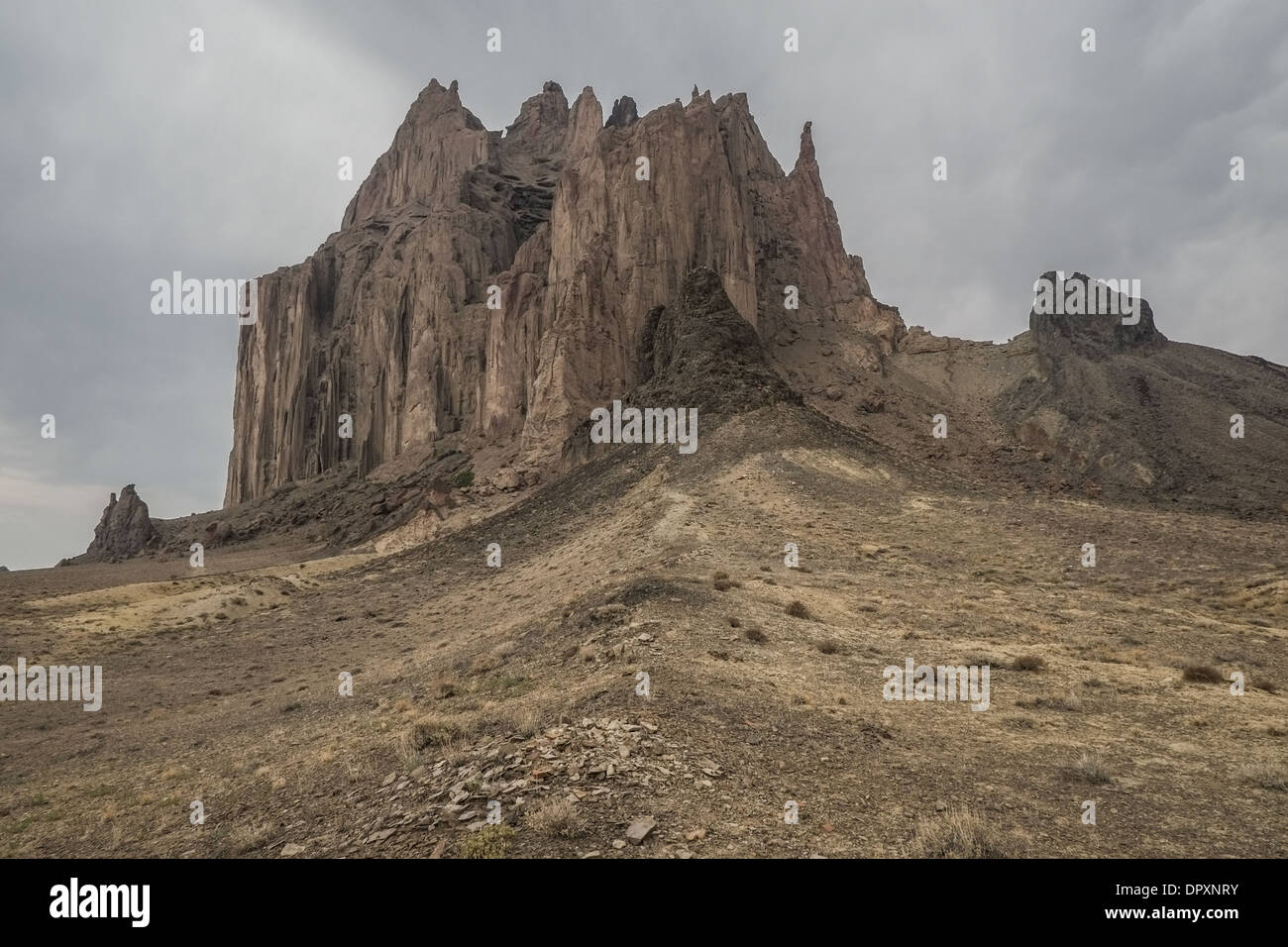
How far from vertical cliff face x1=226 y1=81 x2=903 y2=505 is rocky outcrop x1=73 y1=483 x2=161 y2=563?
1332cm

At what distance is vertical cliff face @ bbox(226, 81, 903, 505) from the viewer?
65.1 m

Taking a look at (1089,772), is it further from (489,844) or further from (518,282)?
(518,282)

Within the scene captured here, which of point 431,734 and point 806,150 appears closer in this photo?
point 431,734

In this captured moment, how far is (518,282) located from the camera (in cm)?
7744

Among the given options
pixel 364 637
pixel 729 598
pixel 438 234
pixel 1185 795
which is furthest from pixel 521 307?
pixel 1185 795

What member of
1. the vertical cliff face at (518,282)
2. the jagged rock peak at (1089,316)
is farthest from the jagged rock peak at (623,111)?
the jagged rock peak at (1089,316)

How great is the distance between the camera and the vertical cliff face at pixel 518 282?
65062mm

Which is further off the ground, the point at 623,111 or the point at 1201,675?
the point at 623,111

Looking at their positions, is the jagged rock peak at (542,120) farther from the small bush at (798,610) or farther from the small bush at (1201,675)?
the small bush at (1201,675)

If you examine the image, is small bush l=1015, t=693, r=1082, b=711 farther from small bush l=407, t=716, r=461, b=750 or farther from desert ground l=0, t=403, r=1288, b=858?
small bush l=407, t=716, r=461, b=750

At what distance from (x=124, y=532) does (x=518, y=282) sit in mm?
69897

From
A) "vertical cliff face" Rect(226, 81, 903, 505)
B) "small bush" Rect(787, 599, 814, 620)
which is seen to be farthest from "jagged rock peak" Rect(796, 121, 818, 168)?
"small bush" Rect(787, 599, 814, 620)

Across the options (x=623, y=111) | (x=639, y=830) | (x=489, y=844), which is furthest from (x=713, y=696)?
(x=623, y=111)
